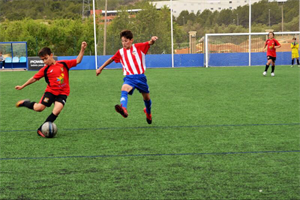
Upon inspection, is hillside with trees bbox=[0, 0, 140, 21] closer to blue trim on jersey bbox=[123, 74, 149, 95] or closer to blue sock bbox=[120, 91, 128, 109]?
blue trim on jersey bbox=[123, 74, 149, 95]

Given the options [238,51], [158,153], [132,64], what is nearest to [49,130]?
[132,64]

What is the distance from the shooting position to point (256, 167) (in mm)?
4922

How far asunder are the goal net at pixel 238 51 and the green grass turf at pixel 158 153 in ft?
67.2

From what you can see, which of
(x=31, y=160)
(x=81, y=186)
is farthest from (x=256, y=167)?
(x=31, y=160)

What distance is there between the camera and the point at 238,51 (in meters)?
31.1

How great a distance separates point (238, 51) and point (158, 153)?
26.4 meters

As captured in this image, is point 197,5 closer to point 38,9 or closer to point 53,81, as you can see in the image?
point 53,81

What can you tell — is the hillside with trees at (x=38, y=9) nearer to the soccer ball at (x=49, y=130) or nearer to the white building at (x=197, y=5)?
the white building at (x=197, y=5)

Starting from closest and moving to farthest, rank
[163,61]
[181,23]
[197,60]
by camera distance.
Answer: [163,61] → [197,60] → [181,23]

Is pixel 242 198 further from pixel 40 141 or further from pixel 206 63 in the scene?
pixel 206 63

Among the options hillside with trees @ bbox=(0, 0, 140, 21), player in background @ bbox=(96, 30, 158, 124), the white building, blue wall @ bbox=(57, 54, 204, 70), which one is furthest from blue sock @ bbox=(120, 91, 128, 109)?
hillside with trees @ bbox=(0, 0, 140, 21)

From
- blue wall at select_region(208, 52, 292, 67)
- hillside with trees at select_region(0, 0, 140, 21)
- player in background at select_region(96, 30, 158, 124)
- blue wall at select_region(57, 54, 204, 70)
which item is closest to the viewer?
player in background at select_region(96, 30, 158, 124)

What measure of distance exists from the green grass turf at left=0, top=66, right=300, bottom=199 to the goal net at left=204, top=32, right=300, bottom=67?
20.5 meters

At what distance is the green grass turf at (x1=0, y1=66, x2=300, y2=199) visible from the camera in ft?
13.8
